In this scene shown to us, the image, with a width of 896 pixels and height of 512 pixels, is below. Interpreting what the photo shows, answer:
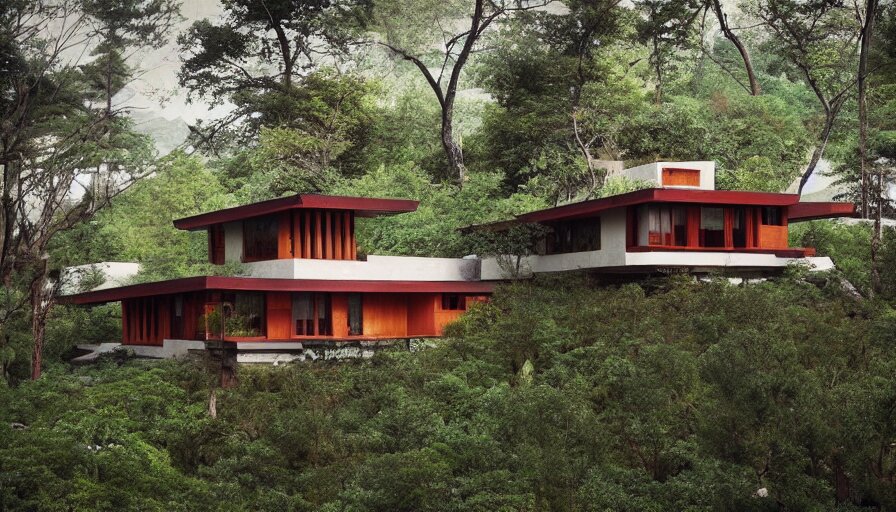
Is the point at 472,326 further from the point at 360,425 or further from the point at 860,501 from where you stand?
the point at 860,501

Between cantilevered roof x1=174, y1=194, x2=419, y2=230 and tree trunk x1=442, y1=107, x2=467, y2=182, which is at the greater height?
tree trunk x1=442, y1=107, x2=467, y2=182

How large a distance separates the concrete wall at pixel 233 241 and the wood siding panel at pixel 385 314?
15.1 ft

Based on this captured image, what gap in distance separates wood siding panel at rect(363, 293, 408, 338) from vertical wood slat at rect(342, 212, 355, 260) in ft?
4.84

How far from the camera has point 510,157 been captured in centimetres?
5838

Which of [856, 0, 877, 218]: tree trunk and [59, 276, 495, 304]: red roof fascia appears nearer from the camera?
[59, 276, 495, 304]: red roof fascia

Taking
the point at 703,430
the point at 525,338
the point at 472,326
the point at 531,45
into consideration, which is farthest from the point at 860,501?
the point at 531,45

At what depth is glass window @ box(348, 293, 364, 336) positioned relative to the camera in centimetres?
3816

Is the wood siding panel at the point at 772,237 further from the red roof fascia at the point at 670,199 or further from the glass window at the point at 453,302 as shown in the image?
the glass window at the point at 453,302

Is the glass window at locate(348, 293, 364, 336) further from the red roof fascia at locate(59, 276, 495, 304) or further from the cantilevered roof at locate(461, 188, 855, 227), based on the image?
the cantilevered roof at locate(461, 188, 855, 227)

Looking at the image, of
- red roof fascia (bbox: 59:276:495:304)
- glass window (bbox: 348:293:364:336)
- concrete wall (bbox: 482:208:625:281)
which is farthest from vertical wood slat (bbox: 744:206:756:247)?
glass window (bbox: 348:293:364:336)

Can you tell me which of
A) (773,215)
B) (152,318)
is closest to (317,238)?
(152,318)

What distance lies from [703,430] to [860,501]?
9.60 feet

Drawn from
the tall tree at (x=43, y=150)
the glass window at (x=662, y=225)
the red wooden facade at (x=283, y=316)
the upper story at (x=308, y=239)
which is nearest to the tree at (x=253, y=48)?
the tall tree at (x=43, y=150)

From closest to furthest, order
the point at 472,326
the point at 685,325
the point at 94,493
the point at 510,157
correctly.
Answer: the point at 94,493 → the point at 685,325 → the point at 472,326 → the point at 510,157
